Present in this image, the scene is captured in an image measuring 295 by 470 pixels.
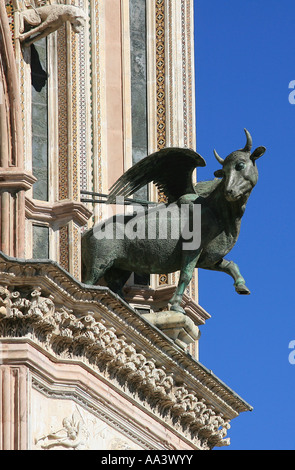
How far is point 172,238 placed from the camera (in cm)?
2722

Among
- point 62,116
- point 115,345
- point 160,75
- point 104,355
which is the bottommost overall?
point 104,355

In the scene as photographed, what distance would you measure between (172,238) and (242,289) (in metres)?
0.95

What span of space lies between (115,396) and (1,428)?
78.9 inches

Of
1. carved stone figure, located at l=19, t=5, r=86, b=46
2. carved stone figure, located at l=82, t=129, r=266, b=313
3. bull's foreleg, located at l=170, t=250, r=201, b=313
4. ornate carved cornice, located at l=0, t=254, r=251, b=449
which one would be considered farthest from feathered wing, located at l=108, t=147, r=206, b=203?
ornate carved cornice, located at l=0, t=254, r=251, b=449

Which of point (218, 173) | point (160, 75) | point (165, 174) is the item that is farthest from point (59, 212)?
point (160, 75)

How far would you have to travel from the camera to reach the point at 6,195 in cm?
2580

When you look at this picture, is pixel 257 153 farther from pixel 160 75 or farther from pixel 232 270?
pixel 160 75

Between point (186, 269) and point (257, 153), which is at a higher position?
point (257, 153)

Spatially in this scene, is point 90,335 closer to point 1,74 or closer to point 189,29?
point 1,74

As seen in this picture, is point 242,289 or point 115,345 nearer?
point 115,345

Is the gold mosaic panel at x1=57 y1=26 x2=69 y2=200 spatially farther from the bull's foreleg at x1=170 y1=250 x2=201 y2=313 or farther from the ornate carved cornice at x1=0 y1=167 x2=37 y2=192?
the bull's foreleg at x1=170 y1=250 x2=201 y2=313

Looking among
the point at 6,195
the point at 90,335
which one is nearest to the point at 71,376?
the point at 90,335

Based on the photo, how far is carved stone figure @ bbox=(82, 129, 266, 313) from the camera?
27.2 metres

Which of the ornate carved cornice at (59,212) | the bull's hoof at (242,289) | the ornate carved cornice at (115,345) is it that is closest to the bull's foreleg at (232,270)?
the bull's hoof at (242,289)
